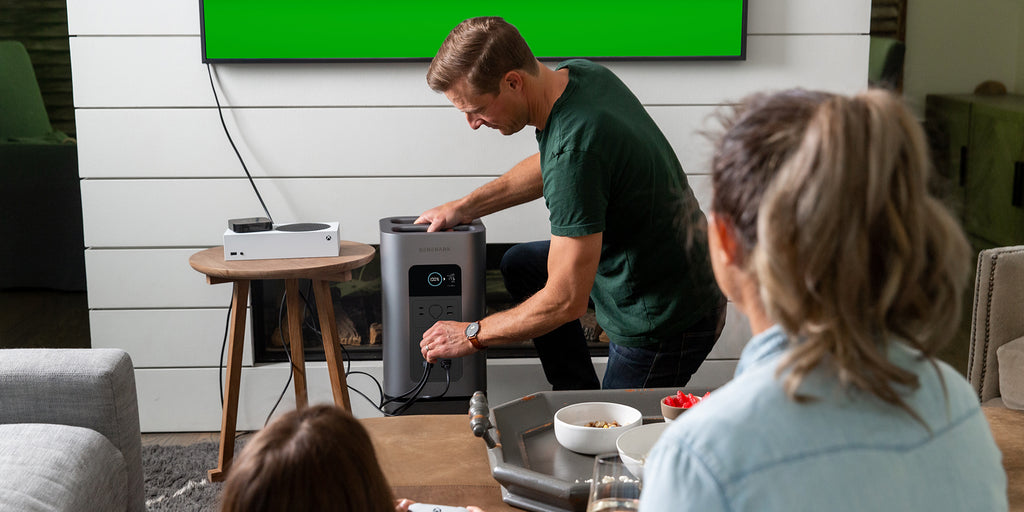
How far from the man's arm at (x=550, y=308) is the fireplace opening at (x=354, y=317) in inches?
35.1

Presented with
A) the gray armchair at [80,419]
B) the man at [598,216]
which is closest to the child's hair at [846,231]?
the man at [598,216]

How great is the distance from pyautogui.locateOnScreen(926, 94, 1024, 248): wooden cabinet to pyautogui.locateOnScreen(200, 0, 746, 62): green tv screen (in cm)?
120

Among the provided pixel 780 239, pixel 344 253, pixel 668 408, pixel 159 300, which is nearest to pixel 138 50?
pixel 159 300

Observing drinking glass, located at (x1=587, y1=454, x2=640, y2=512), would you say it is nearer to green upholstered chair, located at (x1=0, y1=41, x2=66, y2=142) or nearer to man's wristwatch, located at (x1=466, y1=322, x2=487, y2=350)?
man's wristwatch, located at (x1=466, y1=322, x2=487, y2=350)

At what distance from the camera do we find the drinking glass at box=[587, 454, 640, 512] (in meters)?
0.97

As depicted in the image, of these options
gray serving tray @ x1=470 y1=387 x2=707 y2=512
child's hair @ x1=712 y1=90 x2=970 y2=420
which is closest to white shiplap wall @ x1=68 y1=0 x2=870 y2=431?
gray serving tray @ x1=470 y1=387 x2=707 y2=512

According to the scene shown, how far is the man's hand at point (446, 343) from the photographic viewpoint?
1.99 metres

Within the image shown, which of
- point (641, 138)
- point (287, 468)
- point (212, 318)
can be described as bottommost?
point (212, 318)

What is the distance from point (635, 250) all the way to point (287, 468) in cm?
131

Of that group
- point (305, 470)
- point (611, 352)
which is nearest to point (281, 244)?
point (611, 352)

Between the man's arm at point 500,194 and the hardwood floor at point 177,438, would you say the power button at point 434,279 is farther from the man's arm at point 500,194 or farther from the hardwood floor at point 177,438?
the hardwood floor at point 177,438

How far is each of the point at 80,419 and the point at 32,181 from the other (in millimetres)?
1453

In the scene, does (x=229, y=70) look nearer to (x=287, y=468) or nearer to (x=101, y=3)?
(x=101, y=3)

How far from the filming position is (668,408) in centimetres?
135
